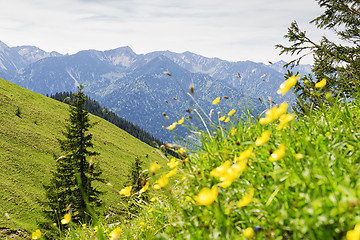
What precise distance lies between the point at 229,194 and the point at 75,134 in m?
26.3

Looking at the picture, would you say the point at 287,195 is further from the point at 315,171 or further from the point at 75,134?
the point at 75,134

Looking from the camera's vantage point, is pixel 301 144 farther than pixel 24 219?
No

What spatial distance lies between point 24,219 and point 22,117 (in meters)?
45.7

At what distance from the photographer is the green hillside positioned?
4456 centimetres

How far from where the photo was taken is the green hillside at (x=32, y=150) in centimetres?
4456

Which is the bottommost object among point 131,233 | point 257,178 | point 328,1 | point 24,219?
point 24,219

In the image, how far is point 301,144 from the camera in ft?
8.07

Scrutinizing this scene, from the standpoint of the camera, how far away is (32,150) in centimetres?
6431

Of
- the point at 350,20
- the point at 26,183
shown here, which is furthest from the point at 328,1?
the point at 26,183

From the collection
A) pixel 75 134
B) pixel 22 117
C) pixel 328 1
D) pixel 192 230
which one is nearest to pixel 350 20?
pixel 328 1

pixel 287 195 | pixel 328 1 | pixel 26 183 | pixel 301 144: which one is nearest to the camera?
pixel 287 195

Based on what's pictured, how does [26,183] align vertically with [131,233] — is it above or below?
below

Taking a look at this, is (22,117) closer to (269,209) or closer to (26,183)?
(26,183)

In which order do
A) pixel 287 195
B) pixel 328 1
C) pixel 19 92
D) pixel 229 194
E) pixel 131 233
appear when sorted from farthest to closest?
1. pixel 19 92
2. pixel 328 1
3. pixel 131 233
4. pixel 229 194
5. pixel 287 195
